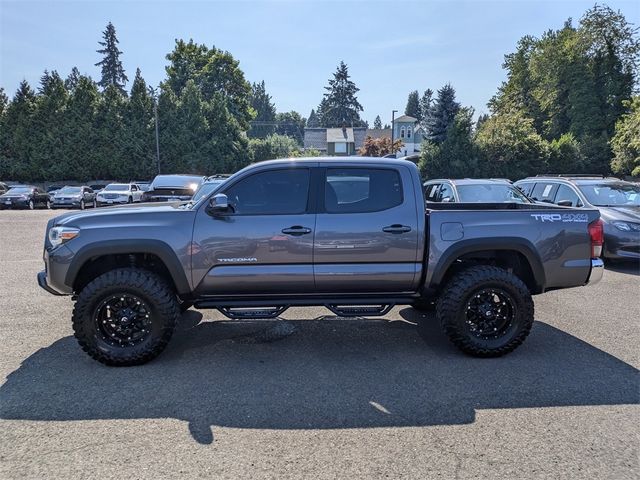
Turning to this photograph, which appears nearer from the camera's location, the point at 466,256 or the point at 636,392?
the point at 636,392

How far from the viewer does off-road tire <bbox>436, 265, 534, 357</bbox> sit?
4508 millimetres

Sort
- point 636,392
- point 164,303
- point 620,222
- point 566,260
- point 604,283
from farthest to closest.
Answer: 1. point 620,222
2. point 604,283
3. point 566,260
4. point 164,303
5. point 636,392

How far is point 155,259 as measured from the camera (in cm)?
470

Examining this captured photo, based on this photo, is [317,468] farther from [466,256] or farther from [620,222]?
[620,222]

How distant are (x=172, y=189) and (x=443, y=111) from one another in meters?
32.8

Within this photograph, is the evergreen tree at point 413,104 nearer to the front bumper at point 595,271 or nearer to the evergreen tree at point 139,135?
the evergreen tree at point 139,135

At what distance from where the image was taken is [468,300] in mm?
4527

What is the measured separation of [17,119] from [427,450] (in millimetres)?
41342

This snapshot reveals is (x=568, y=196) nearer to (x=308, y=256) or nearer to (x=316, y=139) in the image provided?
(x=308, y=256)

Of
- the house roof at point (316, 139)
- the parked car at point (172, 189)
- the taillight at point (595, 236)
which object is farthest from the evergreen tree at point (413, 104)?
the taillight at point (595, 236)

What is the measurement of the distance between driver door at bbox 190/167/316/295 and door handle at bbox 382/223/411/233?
2.43 feet

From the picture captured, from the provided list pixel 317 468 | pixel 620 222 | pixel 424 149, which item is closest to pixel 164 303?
pixel 317 468

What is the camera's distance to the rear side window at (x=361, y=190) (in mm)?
4621

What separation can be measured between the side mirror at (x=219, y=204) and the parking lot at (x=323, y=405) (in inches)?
59.4
